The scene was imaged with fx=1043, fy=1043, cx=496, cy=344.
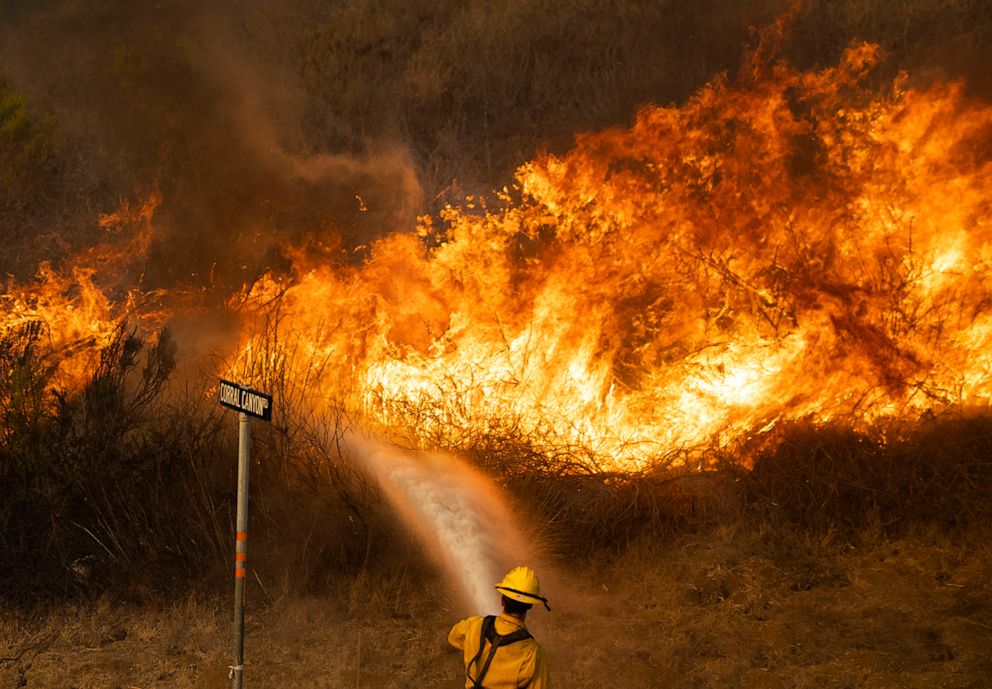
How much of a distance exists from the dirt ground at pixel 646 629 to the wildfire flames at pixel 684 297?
1463mm

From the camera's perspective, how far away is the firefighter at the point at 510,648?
5.28 metres

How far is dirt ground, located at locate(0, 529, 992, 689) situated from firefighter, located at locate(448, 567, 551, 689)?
2.81m

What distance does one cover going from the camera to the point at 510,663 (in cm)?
528

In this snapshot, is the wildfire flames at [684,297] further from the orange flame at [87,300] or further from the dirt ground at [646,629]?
the dirt ground at [646,629]

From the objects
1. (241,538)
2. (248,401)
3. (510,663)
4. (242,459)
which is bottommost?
(510,663)

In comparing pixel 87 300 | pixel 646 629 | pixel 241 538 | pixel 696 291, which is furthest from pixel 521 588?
pixel 87 300

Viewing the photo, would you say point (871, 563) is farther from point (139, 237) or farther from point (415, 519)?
point (139, 237)

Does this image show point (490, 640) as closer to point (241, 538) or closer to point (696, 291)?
point (241, 538)

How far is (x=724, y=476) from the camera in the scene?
10.6 metres

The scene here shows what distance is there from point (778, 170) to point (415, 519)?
6.89 metres

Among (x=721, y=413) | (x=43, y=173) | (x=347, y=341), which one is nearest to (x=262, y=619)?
(x=347, y=341)

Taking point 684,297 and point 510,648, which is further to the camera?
point 684,297

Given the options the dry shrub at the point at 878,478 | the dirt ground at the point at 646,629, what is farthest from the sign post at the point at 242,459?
the dry shrub at the point at 878,478

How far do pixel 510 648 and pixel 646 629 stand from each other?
3.78 m
